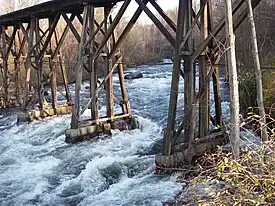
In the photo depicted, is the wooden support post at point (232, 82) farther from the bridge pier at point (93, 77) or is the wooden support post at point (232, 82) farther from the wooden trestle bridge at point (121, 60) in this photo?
the bridge pier at point (93, 77)

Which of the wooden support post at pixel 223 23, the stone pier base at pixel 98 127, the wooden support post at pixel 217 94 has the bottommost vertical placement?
the stone pier base at pixel 98 127

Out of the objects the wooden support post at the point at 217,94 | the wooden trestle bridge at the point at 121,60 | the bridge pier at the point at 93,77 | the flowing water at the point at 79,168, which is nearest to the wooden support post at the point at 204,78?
the wooden trestle bridge at the point at 121,60

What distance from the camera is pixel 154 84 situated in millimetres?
17406

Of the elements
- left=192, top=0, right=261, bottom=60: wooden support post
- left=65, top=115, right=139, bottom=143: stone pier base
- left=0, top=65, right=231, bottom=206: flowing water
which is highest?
left=192, top=0, right=261, bottom=60: wooden support post

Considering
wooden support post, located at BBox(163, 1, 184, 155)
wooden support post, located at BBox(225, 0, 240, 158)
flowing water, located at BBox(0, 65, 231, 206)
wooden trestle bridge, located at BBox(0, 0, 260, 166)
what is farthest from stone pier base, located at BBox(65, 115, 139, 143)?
wooden support post, located at BBox(225, 0, 240, 158)

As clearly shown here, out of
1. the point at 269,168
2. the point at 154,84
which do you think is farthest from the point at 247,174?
the point at 154,84

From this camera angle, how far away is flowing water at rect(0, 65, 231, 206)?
5480mm

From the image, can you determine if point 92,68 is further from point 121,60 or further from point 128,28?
point 128,28

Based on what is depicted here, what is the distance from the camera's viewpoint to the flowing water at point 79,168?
18.0ft

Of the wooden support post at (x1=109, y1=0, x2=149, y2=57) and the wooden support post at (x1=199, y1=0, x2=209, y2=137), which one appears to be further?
the wooden support post at (x1=109, y1=0, x2=149, y2=57)

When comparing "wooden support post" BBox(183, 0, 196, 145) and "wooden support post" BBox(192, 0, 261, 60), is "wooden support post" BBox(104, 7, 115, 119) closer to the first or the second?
"wooden support post" BBox(183, 0, 196, 145)

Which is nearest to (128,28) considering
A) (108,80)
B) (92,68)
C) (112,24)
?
(112,24)

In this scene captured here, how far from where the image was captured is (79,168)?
6.82 meters

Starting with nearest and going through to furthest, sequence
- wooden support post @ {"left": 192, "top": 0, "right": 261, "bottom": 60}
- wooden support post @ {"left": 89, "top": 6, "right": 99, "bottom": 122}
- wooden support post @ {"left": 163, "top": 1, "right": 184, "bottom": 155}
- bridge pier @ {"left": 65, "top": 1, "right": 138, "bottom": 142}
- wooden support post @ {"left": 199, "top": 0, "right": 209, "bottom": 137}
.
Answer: wooden support post @ {"left": 192, "top": 0, "right": 261, "bottom": 60}
wooden support post @ {"left": 163, "top": 1, "right": 184, "bottom": 155}
wooden support post @ {"left": 199, "top": 0, "right": 209, "bottom": 137}
bridge pier @ {"left": 65, "top": 1, "right": 138, "bottom": 142}
wooden support post @ {"left": 89, "top": 6, "right": 99, "bottom": 122}
